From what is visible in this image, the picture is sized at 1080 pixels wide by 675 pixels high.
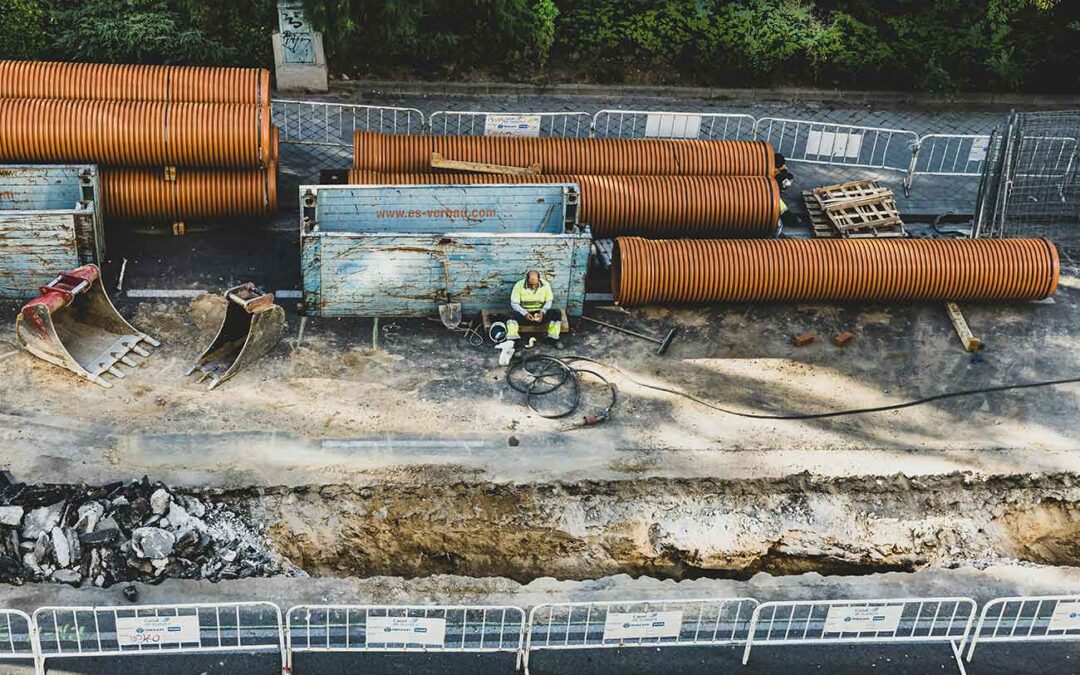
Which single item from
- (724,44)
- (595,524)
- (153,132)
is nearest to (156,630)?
(595,524)

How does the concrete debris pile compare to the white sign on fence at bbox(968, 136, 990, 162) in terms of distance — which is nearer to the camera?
the concrete debris pile

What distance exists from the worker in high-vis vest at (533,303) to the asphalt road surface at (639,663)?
5284 millimetres

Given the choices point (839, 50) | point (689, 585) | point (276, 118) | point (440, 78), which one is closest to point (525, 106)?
point (440, 78)

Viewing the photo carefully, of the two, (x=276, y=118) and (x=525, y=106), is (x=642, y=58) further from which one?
(x=276, y=118)

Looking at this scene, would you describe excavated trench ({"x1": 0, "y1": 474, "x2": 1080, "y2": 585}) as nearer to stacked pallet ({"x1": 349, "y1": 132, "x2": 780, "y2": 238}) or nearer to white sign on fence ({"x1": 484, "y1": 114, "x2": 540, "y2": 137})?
stacked pallet ({"x1": 349, "y1": 132, "x2": 780, "y2": 238})

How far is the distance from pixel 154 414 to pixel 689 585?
688cm

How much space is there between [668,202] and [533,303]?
318 centimetres

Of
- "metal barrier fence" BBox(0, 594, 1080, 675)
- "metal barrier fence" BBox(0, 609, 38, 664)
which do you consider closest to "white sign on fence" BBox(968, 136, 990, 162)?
"metal barrier fence" BBox(0, 594, 1080, 675)

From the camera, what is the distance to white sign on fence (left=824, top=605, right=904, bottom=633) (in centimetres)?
1170

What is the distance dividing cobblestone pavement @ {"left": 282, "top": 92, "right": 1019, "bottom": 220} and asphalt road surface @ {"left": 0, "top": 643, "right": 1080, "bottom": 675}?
9.12m

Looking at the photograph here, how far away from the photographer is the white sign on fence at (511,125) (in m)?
19.3

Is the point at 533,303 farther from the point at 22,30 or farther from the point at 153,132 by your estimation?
the point at 22,30

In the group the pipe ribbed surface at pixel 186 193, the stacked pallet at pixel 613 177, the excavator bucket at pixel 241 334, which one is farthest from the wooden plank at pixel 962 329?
the pipe ribbed surface at pixel 186 193

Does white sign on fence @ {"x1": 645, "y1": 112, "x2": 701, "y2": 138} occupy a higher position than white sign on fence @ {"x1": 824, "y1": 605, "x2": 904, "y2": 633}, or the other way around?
white sign on fence @ {"x1": 645, "y1": 112, "x2": 701, "y2": 138}
